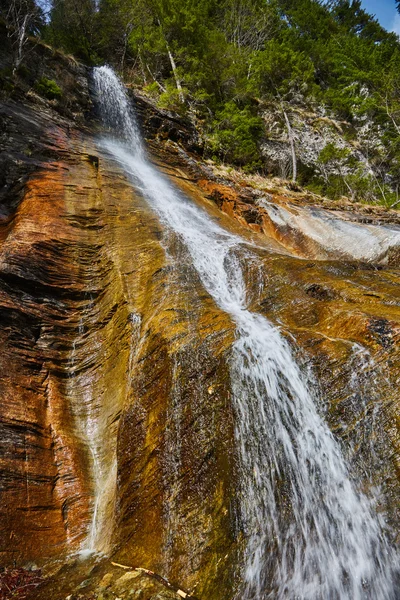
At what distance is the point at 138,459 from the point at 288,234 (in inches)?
399

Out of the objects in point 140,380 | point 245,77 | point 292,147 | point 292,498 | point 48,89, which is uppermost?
point 245,77

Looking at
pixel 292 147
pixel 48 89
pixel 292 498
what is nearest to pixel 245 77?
pixel 292 147

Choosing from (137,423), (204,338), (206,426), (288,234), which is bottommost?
(137,423)

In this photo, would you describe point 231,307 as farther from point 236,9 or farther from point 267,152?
point 236,9

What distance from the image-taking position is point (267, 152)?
24.3 metres

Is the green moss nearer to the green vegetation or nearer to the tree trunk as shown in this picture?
the green vegetation

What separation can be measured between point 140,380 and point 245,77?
27841 mm

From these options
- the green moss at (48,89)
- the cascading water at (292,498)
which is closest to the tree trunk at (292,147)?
the green moss at (48,89)

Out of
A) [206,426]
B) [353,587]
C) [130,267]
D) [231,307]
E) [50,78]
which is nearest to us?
[353,587]

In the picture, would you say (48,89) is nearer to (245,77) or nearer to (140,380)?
(140,380)

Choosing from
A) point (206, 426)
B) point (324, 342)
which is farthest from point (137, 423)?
point (324, 342)

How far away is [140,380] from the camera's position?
523 centimetres

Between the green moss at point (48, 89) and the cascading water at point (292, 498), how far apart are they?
14975 mm

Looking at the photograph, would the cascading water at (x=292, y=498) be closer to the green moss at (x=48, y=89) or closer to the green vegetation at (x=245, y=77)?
the green moss at (x=48, y=89)
